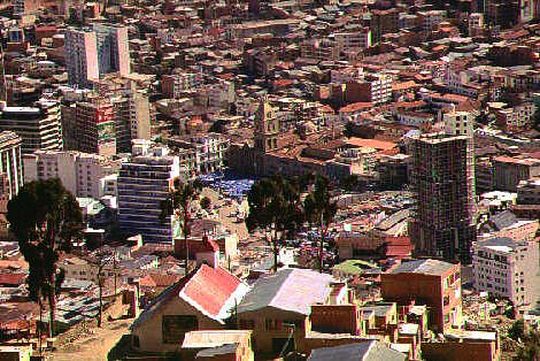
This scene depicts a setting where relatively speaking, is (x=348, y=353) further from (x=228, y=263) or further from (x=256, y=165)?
(x=256, y=165)

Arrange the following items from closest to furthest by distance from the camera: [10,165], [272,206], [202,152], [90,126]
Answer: [272,206] < [10,165] < [202,152] < [90,126]

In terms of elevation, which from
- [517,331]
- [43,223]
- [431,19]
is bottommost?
[431,19]

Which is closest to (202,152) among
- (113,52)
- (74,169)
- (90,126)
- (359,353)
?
(90,126)

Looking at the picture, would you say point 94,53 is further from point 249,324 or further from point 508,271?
point 249,324

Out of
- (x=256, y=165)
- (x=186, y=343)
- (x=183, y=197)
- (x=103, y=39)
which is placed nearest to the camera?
(x=186, y=343)

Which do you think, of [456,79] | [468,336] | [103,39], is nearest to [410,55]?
[456,79]

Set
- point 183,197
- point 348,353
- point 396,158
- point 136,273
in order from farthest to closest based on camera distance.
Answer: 1. point 396,158
2. point 136,273
3. point 183,197
4. point 348,353

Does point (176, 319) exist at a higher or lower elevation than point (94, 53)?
higher

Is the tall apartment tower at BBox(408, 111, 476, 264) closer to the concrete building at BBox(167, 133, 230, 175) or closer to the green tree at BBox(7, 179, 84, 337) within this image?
the concrete building at BBox(167, 133, 230, 175)
